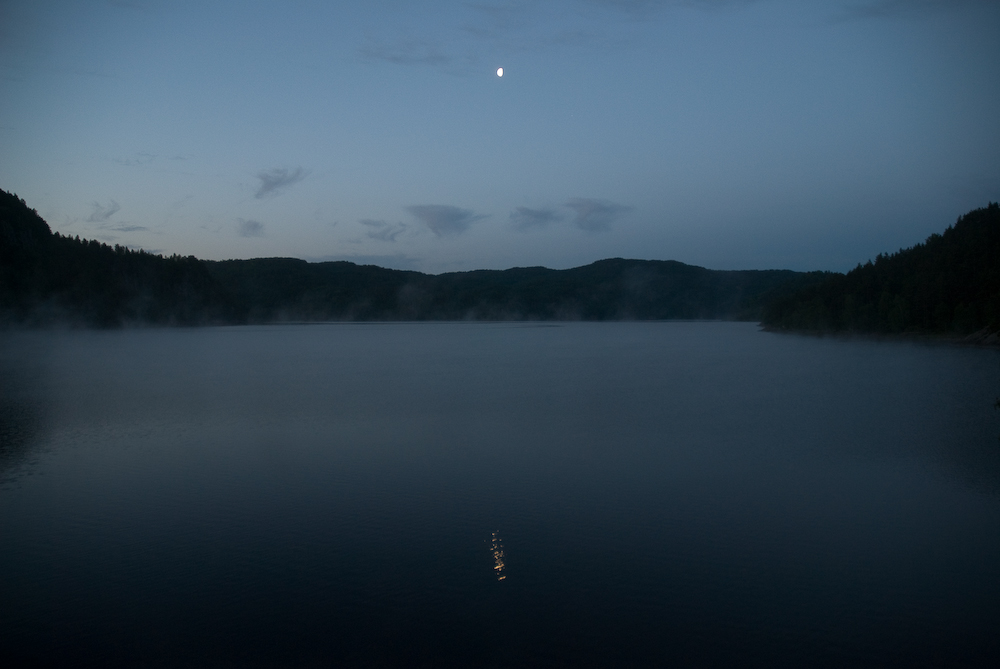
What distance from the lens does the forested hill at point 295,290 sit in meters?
65.6

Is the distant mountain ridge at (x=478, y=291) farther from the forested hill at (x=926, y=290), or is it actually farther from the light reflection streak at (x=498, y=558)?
the light reflection streak at (x=498, y=558)

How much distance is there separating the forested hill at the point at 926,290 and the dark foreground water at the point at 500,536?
33.9m

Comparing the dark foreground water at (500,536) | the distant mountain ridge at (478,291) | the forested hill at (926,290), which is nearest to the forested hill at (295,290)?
the distant mountain ridge at (478,291)

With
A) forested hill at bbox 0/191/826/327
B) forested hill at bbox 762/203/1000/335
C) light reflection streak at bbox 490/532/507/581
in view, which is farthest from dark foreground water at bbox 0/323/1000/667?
forested hill at bbox 0/191/826/327

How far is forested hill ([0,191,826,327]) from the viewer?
215 ft

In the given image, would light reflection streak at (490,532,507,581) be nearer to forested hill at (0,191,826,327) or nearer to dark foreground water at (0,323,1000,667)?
dark foreground water at (0,323,1000,667)

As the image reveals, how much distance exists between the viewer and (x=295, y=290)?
377 feet

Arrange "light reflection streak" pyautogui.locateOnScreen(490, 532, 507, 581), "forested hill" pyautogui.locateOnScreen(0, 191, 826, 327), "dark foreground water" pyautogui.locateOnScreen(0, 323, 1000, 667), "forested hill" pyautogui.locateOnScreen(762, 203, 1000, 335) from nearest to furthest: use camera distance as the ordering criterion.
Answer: "dark foreground water" pyautogui.locateOnScreen(0, 323, 1000, 667)
"light reflection streak" pyautogui.locateOnScreen(490, 532, 507, 581)
"forested hill" pyautogui.locateOnScreen(762, 203, 1000, 335)
"forested hill" pyautogui.locateOnScreen(0, 191, 826, 327)

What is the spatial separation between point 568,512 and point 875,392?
1406cm

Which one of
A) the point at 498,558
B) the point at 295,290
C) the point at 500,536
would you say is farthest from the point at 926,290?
the point at 295,290

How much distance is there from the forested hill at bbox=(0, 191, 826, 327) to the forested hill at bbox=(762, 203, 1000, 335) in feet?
147

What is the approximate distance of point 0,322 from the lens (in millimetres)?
57250

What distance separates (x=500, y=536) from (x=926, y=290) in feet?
165

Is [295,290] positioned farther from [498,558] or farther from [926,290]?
[498,558]
